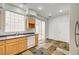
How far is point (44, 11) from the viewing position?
230 cm

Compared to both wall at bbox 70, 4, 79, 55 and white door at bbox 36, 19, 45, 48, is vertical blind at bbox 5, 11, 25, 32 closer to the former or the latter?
white door at bbox 36, 19, 45, 48

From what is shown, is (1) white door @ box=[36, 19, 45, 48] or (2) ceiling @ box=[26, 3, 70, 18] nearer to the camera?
(2) ceiling @ box=[26, 3, 70, 18]

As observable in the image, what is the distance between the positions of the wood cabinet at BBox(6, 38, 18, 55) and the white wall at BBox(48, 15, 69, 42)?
0.66 metres

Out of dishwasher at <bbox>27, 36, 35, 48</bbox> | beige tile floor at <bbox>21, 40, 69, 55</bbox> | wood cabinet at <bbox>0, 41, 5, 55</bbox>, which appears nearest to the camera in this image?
wood cabinet at <bbox>0, 41, 5, 55</bbox>

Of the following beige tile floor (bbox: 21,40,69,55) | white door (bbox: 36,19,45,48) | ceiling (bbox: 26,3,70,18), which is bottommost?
beige tile floor (bbox: 21,40,69,55)

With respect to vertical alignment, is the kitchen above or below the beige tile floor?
above

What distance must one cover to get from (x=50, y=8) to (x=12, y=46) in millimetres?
982

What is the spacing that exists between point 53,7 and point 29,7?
1.43 feet

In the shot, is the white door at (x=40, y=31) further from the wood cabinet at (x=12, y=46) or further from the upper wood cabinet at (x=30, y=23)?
the wood cabinet at (x=12, y=46)

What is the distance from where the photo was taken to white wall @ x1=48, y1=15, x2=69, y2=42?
223 cm

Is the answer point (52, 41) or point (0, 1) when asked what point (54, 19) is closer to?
point (52, 41)

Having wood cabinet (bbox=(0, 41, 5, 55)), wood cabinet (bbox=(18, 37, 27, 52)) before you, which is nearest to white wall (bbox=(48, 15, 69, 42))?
wood cabinet (bbox=(18, 37, 27, 52))

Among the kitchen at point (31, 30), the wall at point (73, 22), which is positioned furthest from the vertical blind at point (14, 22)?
the wall at point (73, 22)
